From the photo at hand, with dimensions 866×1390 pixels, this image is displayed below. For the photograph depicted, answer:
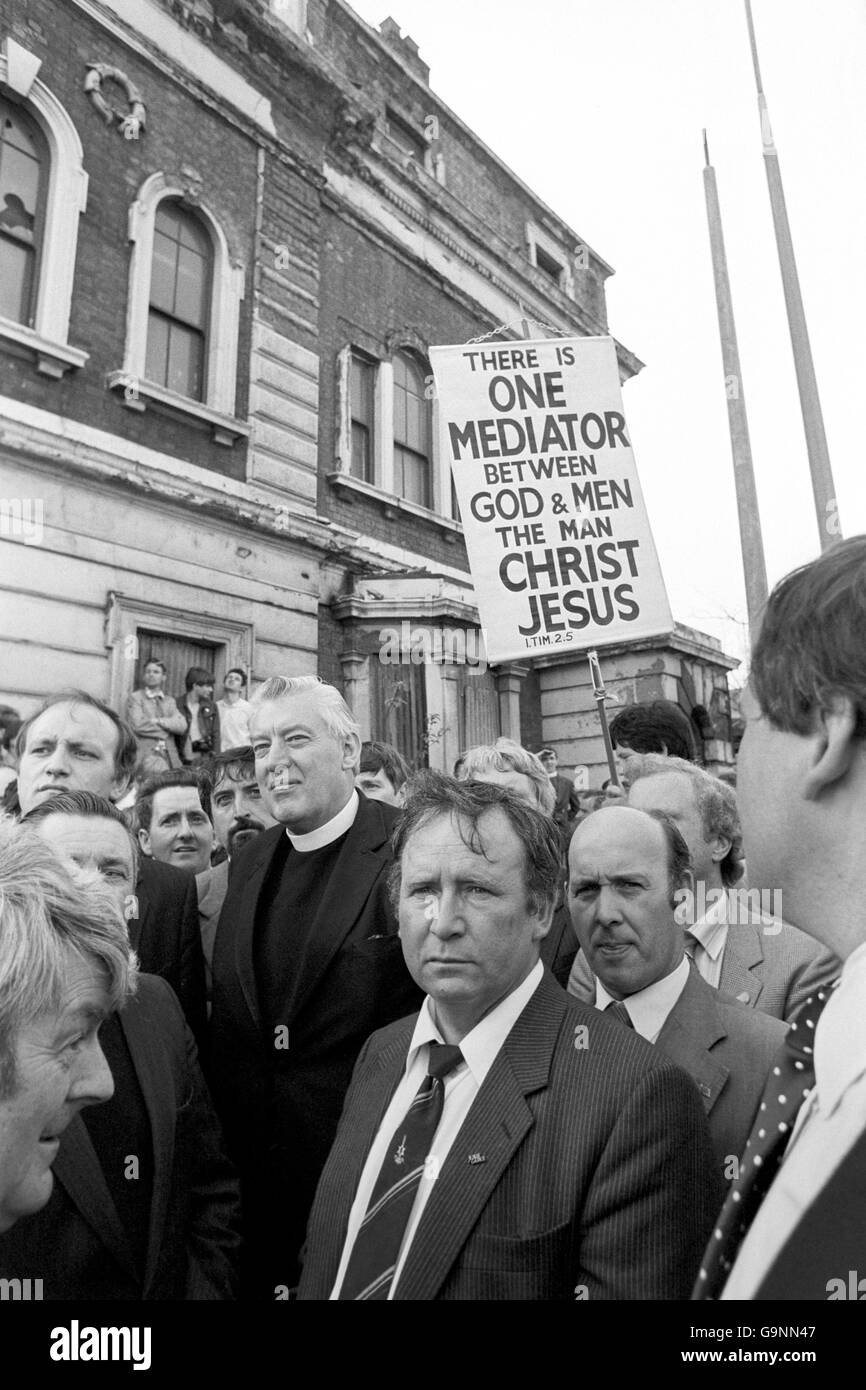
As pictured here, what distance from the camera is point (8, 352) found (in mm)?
7758

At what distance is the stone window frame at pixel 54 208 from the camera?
7.97 meters

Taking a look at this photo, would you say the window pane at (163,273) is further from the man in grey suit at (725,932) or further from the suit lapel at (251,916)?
the man in grey suit at (725,932)

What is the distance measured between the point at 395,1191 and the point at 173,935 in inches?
52.7

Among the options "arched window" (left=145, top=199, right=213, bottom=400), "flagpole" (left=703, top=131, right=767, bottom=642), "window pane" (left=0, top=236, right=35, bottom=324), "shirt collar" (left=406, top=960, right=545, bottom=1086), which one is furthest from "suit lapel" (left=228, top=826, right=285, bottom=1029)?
"arched window" (left=145, top=199, right=213, bottom=400)

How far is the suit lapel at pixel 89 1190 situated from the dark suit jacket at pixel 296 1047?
74 centimetres

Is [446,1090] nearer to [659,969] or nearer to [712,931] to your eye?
[659,969]

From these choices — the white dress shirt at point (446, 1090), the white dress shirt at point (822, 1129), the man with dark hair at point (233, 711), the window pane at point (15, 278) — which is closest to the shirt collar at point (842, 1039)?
the white dress shirt at point (822, 1129)

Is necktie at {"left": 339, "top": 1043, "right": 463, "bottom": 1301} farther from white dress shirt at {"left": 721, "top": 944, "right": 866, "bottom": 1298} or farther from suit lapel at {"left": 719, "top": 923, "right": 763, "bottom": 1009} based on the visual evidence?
suit lapel at {"left": 719, "top": 923, "right": 763, "bottom": 1009}

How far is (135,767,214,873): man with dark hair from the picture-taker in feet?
13.6


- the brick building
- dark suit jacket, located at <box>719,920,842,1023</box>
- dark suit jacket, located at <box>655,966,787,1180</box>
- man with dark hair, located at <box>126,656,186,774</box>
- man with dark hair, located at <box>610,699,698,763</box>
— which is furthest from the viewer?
the brick building

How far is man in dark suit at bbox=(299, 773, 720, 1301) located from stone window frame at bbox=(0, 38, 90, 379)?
730 centimetres

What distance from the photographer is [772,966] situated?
112 inches

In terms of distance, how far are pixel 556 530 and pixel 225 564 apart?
5.32 metres
